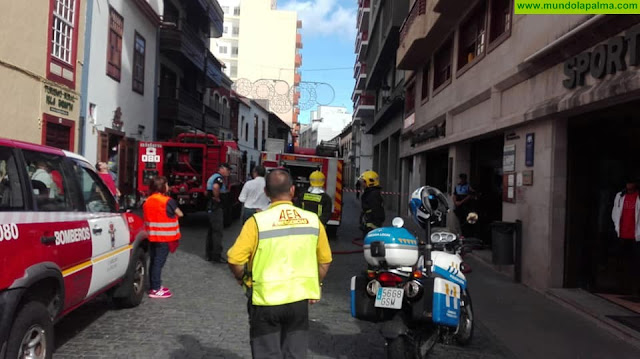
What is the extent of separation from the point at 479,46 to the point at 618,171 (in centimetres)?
537

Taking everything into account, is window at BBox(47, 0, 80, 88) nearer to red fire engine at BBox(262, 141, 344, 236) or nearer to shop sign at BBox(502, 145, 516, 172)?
red fire engine at BBox(262, 141, 344, 236)

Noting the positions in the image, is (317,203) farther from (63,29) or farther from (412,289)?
(63,29)

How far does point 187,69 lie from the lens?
2491cm

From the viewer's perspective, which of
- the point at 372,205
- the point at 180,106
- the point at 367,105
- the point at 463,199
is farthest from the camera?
the point at 367,105

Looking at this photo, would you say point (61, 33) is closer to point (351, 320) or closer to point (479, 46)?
point (479, 46)

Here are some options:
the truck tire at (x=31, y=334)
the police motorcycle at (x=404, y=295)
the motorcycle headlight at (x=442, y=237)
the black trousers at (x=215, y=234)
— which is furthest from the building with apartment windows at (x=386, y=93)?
the truck tire at (x=31, y=334)

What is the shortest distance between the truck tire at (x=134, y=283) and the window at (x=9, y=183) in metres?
2.32

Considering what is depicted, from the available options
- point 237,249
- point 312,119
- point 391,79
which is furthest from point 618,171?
point 312,119

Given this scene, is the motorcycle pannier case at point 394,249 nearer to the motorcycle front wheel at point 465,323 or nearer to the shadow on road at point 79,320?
the motorcycle front wheel at point 465,323

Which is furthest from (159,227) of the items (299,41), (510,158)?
(299,41)

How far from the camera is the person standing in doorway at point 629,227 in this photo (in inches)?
268

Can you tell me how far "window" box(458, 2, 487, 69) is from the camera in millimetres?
11773

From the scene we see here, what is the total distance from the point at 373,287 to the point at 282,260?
1266 mm

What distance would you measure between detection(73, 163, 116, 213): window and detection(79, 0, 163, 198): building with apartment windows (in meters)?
9.91
